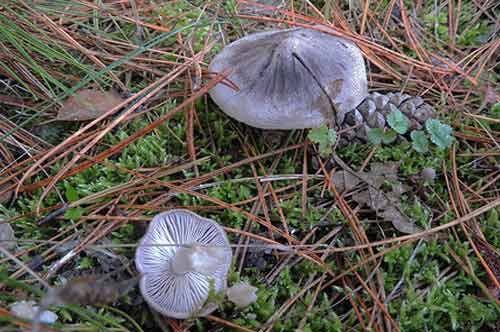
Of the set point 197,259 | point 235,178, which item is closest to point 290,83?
point 235,178

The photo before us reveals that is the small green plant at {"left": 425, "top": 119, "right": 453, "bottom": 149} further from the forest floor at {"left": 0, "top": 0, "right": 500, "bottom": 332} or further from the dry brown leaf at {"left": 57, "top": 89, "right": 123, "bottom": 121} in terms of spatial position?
the dry brown leaf at {"left": 57, "top": 89, "right": 123, "bottom": 121}

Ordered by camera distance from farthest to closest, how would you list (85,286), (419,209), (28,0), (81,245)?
(28,0) → (419,209) → (81,245) → (85,286)

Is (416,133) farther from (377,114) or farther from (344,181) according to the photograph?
(344,181)

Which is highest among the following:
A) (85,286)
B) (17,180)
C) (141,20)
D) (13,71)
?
(141,20)

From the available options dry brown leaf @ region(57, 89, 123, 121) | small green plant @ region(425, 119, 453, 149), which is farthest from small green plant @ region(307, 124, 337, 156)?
dry brown leaf @ region(57, 89, 123, 121)

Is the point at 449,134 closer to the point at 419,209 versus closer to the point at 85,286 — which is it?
the point at 419,209

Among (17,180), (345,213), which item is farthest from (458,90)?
(17,180)
